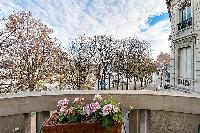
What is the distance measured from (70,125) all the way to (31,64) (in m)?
21.5

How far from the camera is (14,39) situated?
21.8 metres

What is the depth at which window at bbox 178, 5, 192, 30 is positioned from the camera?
1830 cm

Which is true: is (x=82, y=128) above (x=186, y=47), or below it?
below

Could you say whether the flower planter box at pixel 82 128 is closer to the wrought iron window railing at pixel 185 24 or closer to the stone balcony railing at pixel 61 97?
the stone balcony railing at pixel 61 97

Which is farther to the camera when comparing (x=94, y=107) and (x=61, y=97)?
(x=61, y=97)

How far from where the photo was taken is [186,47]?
18.4m

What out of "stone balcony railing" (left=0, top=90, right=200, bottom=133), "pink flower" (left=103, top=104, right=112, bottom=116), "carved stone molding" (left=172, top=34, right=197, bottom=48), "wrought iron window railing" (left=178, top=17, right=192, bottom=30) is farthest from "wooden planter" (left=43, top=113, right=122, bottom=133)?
"wrought iron window railing" (left=178, top=17, right=192, bottom=30)

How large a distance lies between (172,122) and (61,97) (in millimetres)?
1850

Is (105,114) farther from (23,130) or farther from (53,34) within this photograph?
(53,34)

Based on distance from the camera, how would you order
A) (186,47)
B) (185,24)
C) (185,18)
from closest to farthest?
(186,47) < (185,24) < (185,18)

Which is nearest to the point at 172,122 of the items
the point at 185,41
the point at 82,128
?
the point at 82,128

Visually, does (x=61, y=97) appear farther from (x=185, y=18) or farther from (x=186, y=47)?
(x=185, y=18)

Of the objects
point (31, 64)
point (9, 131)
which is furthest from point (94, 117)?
point (31, 64)

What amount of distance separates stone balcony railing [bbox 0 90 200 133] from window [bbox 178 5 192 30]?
1460cm
